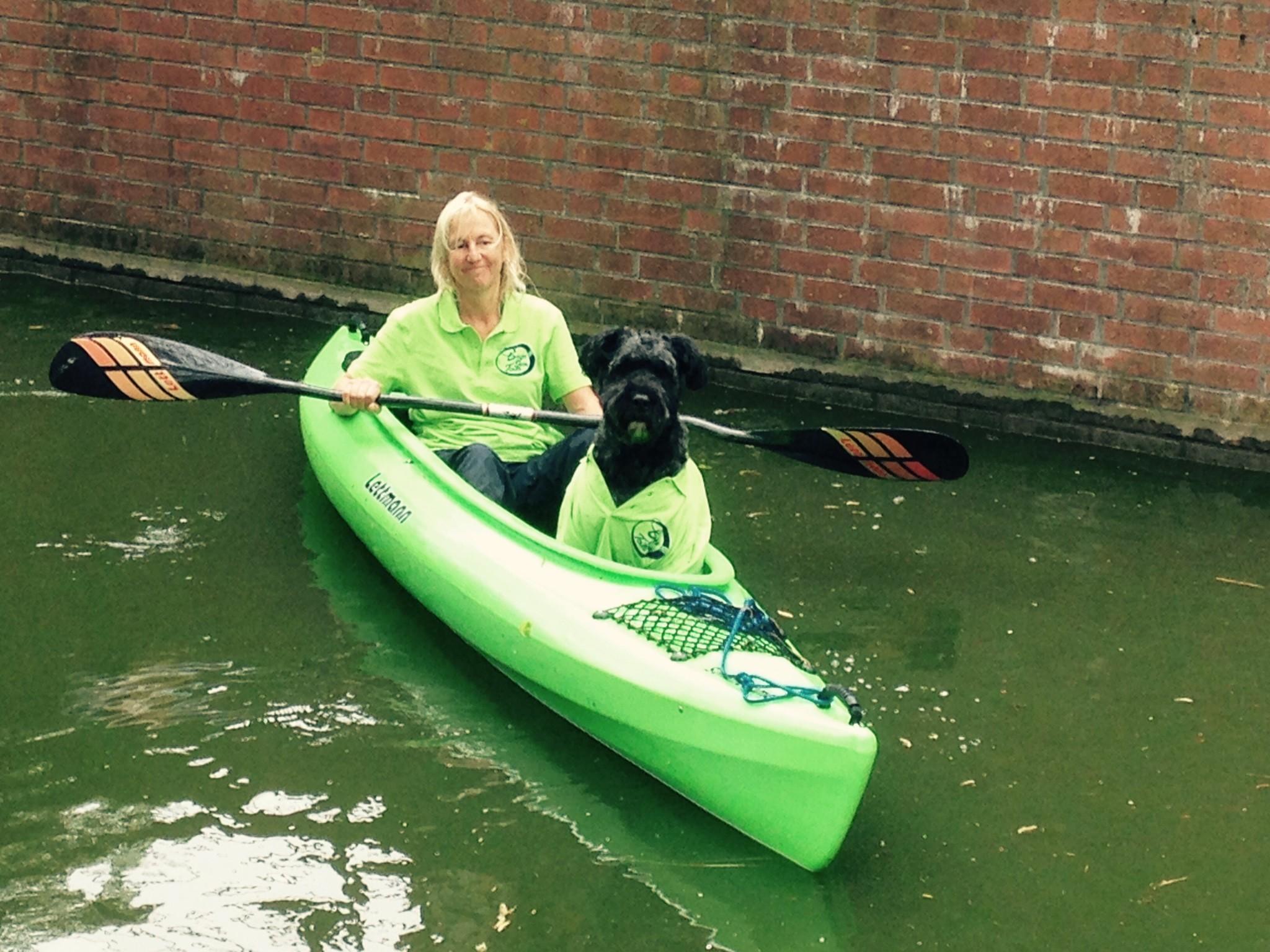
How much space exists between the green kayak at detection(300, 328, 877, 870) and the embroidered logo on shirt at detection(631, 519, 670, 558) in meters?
0.12

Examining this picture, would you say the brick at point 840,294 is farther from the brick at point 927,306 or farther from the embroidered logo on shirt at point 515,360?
the embroidered logo on shirt at point 515,360

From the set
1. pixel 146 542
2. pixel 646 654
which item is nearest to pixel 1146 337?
pixel 646 654

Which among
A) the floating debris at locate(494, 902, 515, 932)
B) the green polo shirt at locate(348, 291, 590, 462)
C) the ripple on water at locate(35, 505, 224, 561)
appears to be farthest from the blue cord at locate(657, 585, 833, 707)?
the ripple on water at locate(35, 505, 224, 561)

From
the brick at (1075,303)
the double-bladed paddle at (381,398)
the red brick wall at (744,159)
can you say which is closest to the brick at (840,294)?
the red brick wall at (744,159)

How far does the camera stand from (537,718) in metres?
4.89

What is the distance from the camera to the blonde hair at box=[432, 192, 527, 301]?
18.2 ft

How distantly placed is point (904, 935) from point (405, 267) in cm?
486

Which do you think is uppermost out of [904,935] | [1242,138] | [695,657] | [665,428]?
[1242,138]

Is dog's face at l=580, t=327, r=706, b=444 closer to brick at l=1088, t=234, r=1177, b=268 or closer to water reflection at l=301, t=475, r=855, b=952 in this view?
water reflection at l=301, t=475, r=855, b=952

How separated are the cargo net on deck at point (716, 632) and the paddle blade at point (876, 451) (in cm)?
90

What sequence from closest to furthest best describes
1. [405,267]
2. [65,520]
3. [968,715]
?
[968,715], [65,520], [405,267]

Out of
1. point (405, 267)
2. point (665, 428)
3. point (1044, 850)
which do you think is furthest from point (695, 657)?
point (405, 267)

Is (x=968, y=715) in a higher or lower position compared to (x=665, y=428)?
lower

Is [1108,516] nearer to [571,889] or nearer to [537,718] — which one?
[537,718]
